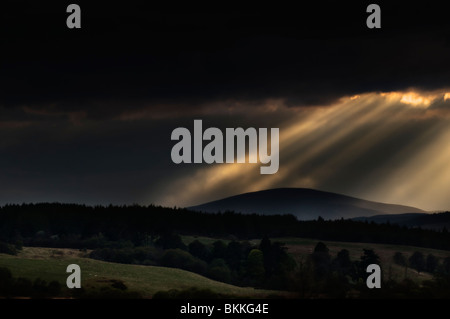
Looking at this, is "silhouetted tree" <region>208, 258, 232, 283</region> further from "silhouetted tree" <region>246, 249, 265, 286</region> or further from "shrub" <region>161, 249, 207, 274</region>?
"silhouetted tree" <region>246, 249, 265, 286</region>

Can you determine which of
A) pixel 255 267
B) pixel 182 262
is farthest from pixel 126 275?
pixel 255 267

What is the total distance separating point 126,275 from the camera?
147m

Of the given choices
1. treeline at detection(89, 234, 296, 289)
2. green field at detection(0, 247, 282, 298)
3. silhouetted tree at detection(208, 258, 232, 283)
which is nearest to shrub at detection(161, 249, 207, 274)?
treeline at detection(89, 234, 296, 289)

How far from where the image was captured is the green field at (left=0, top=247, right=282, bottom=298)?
416ft

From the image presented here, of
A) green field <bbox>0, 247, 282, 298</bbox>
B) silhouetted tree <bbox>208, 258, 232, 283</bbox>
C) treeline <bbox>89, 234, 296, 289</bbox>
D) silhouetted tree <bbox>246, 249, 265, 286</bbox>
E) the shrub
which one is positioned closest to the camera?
green field <bbox>0, 247, 282, 298</bbox>

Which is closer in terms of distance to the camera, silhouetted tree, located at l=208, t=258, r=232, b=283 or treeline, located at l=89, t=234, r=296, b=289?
silhouetted tree, located at l=208, t=258, r=232, b=283

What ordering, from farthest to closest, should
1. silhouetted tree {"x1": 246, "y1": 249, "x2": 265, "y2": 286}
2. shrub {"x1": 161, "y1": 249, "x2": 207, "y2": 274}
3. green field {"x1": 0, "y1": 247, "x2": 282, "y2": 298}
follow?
shrub {"x1": 161, "y1": 249, "x2": 207, "y2": 274}, silhouetted tree {"x1": 246, "y1": 249, "x2": 265, "y2": 286}, green field {"x1": 0, "y1": 247, "x2": 282, "y2": 298}

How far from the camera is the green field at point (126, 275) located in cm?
12681

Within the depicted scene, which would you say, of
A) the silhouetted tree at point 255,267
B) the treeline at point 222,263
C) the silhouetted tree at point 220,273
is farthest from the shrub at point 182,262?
the silhouetted tree at point 255,267

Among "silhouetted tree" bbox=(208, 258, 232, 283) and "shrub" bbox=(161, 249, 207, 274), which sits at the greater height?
"shrub" bbox=(161, 249, 207, 274)
